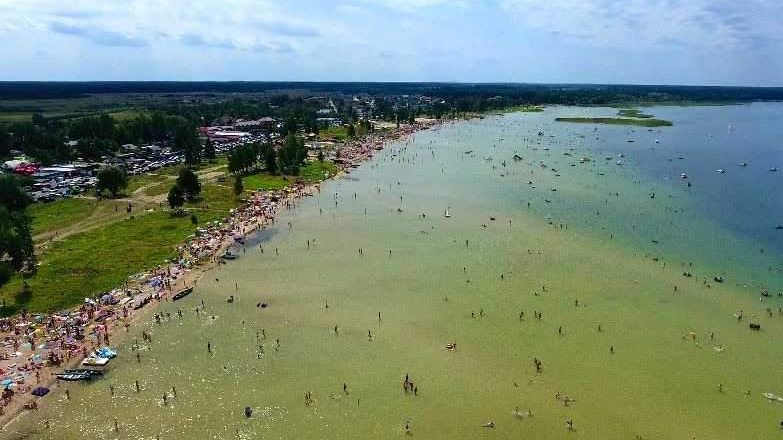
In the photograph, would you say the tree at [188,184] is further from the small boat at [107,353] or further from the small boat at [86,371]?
the small boat at [86,371]

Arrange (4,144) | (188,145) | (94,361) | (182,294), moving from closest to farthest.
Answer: (94,361) → (182,294) → (188,145) → (4,144)

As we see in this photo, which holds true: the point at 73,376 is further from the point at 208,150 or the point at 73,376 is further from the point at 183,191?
the point at 208,150

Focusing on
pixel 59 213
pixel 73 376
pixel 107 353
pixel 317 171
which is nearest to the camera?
pixel 73 376

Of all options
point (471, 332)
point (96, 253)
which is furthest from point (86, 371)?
point (471, 332)

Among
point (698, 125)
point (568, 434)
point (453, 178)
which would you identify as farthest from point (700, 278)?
point (698, 125)

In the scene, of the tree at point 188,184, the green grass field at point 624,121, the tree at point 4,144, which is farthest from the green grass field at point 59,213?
the green grass field at point 624,121

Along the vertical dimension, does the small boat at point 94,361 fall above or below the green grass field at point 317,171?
below
